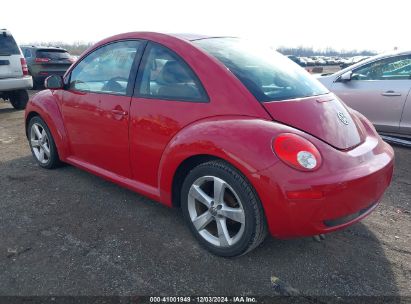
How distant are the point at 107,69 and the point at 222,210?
1787 millimetres

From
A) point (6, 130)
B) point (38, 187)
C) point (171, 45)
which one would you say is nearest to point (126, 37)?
point (171, 45)

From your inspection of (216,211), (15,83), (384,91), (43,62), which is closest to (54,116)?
(216,211)

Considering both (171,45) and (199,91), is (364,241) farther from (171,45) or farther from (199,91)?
(171,45)

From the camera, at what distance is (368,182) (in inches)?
90.6

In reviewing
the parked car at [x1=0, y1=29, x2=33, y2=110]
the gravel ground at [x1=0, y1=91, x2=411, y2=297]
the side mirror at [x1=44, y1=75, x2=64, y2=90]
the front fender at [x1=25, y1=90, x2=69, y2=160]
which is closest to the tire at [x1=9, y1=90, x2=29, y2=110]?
the parked car at [x1=0, y1=29, x2=33, y2=110]

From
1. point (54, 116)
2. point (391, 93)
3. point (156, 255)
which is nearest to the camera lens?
point (156, 255)

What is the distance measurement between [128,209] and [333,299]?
1919 mm

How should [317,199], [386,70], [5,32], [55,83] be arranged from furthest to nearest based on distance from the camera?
[5,32] < [386,70] < [55,83] < [317,199]

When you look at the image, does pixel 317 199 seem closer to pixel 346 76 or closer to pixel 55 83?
pixel 55 83

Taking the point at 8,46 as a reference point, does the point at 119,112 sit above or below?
below

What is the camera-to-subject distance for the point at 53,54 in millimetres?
12273

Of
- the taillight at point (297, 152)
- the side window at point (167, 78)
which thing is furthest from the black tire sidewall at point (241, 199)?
the side window at point (167, 78)

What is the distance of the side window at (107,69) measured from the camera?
3.10 metres

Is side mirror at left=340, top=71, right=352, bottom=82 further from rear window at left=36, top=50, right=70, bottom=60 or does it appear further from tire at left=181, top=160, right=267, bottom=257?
rear window at left=36, top=50, right=70, bottom=60
